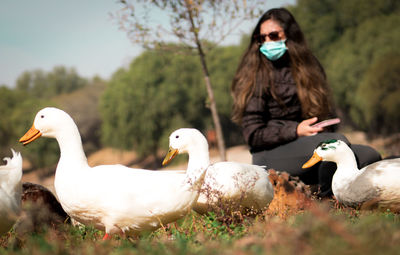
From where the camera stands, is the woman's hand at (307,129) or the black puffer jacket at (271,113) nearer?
the woman's hand at (307,129)

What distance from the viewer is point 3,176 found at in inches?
108

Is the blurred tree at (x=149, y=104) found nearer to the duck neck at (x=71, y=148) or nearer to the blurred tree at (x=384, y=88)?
the blurred tree at (x=384, y=88)

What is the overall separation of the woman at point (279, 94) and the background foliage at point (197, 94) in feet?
50.4

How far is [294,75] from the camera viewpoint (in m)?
4.78

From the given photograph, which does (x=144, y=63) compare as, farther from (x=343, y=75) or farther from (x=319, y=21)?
(x=319, y=21)

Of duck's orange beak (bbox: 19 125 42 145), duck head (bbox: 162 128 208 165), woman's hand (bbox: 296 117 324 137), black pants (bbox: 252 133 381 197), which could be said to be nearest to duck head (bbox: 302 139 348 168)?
woman's hand (bbox: 296 117 324 137)

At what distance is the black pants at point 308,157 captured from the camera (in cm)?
424

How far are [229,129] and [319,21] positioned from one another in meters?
12.1

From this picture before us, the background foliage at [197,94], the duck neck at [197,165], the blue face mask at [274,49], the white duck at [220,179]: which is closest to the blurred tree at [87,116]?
the background foliage at [197,94]

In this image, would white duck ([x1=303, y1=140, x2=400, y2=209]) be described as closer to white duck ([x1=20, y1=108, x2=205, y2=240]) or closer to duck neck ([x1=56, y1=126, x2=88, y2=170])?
white duck ([x1=20, y1=108, x2=205, y2=240])

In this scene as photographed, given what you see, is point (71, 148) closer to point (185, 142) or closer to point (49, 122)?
point (49, 122)

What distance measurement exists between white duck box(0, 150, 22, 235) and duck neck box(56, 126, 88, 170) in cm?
42

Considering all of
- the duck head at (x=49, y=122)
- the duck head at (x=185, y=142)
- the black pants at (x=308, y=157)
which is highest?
the duck head at (x=49, y=122)

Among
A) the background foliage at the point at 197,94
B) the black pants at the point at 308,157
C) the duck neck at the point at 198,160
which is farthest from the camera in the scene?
the background foliage at the point at 197,94
